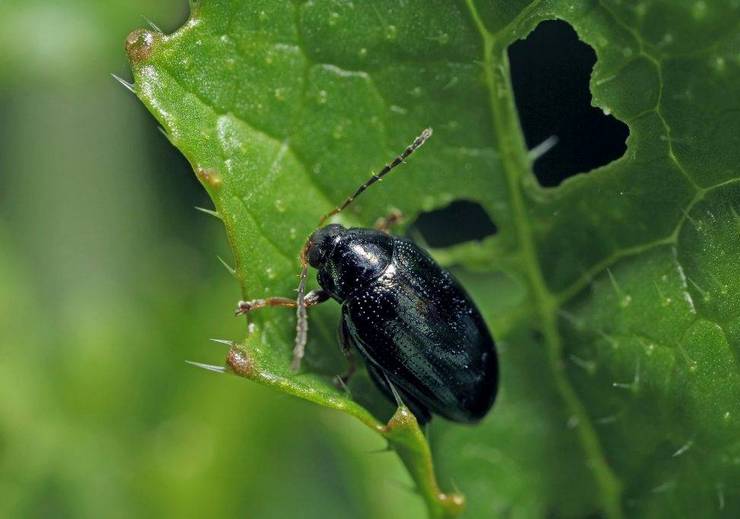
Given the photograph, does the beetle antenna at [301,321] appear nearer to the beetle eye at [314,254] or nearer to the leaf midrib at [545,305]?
the beetle eye at [314,254]

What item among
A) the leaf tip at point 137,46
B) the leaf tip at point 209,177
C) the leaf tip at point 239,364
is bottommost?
the leaf tip at point 239,364

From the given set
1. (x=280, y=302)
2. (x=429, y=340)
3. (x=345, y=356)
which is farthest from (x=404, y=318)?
(x=280, y=302)

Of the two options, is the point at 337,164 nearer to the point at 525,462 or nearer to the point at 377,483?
the point at 525,462

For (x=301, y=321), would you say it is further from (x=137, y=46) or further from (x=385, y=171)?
(x=137, y=46)

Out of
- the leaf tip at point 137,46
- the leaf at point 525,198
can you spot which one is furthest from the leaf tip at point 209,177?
the leaf tip at point 137,46

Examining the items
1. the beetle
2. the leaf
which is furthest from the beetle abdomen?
the leaf

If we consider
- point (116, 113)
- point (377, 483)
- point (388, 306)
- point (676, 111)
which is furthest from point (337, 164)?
point (116, 113)

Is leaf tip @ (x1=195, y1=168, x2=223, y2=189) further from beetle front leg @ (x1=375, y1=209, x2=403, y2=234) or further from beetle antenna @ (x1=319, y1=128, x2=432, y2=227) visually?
beetle front leg @ (x1=375, y1=209, x2=403, y2=234)
